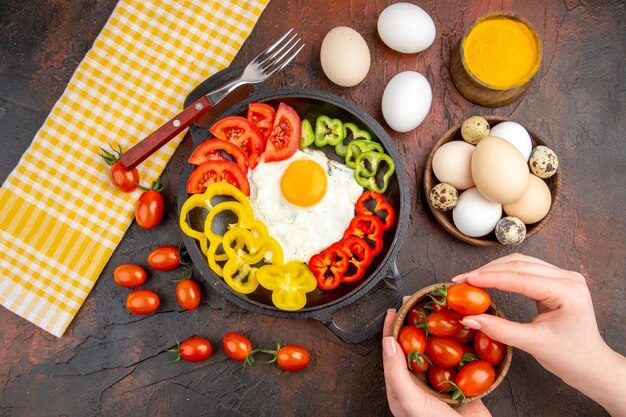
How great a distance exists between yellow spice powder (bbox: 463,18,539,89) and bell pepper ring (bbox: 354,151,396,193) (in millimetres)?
495

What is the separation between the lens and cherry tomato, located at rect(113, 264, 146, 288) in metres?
2.06

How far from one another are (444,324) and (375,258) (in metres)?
0.35

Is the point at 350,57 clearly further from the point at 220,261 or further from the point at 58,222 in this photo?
the point at 58,222

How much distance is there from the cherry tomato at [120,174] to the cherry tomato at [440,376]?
127cm

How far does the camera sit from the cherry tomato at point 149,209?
2051 millimetres

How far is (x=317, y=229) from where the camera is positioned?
1.97 m

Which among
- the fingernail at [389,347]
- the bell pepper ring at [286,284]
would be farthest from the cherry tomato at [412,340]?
the bell pepper ring at [286,284]

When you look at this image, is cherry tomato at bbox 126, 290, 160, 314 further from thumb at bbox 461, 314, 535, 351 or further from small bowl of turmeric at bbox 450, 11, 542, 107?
small bowl of turmeric at bbox 450, 11, 542, 107

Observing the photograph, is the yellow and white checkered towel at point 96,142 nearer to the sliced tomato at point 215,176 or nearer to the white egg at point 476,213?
the sliced tomato at point 215,176

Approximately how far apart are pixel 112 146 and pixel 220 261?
2.08 ft

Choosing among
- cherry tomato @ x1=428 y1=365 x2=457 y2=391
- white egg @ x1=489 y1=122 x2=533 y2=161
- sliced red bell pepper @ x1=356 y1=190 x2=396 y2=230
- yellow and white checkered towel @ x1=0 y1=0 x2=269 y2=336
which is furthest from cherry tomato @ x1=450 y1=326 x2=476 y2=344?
yellow and white checkered towel @ x1=0 y1=0 x2=269 y2=336

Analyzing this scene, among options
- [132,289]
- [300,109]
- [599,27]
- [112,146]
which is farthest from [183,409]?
[599,27]

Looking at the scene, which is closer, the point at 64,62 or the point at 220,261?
the point at 220,261

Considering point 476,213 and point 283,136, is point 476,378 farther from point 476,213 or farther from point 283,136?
point 283,136
